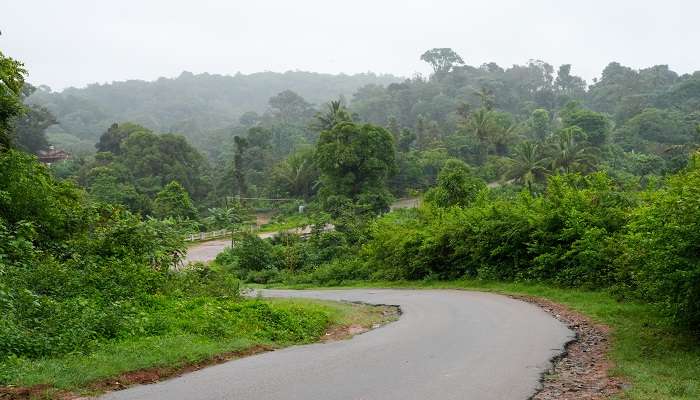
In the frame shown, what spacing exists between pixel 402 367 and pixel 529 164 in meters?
49.9

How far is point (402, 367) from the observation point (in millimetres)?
10305

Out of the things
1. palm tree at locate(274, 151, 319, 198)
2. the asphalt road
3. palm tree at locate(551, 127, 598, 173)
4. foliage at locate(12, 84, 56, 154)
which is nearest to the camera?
the asphalt road

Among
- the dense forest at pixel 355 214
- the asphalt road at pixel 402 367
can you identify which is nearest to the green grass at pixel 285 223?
the dense forest at pixel 355 214

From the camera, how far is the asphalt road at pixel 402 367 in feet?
28.2

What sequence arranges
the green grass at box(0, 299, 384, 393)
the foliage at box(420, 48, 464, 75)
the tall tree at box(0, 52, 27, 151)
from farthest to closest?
the foliage at box(420, 48, 464, 75)
the tall tree at box(0, 52, 27, 151)
the green grass at box(0, 299, 384, 393)

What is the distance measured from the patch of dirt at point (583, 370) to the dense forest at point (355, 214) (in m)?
1.54

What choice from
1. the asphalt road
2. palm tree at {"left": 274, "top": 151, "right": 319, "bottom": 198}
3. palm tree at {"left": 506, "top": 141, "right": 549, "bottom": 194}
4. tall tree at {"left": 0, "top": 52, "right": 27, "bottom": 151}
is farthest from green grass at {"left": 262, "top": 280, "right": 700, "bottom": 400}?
palm tree at {"left": 274, "top": 151, "right": 319, "bottom": 198}

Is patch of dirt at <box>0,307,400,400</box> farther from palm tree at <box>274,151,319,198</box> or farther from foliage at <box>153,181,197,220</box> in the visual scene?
palm tree at <box>274,151,319,198</box>

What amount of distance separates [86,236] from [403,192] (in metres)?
60.3

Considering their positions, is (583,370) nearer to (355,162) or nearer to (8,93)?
(8,93)

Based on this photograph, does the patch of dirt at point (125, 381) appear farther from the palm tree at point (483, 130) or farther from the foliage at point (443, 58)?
the foliage at point (443, 58)

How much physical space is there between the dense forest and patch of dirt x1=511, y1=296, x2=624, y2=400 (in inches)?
60.7

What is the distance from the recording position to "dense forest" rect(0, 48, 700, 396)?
38.3 feet

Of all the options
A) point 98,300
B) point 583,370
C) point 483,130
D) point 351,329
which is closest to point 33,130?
point 483,130
